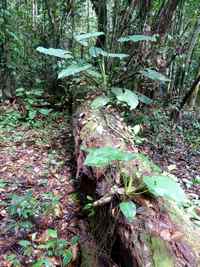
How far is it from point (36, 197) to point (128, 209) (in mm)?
1195

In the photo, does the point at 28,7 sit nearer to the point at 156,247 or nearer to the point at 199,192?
the point at 199,192

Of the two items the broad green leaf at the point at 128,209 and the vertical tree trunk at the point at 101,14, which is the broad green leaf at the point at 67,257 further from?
the vertical tree trunk at the point at 101,14

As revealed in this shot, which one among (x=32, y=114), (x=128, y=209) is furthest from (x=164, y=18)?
(x=128, y=209)

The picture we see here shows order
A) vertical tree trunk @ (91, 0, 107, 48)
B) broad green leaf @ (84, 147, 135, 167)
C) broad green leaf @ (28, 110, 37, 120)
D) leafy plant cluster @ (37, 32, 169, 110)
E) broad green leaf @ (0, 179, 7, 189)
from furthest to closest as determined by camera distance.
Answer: vertical tree trunk @ (91, 0, 107, 48) < broad green leaf @ (28, 110, 37, 120) < leafy plant cluster @ (37, 32, 169, 110) < broad green leaf @ (0, 179, 7, 189) < broad green leaf @ (84, 147, 135, 167)

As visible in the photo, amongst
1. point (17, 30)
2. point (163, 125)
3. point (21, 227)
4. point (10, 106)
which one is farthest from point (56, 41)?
point (21, 227)

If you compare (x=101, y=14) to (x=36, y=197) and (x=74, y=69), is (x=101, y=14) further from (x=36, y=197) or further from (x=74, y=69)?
(x=36, y=197)

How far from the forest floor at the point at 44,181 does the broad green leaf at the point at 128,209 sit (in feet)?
1.96

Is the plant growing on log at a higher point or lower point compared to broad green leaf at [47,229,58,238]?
higher

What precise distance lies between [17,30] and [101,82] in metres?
1.85

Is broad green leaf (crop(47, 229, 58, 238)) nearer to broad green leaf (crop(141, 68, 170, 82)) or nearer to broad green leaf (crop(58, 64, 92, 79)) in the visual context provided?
broad green leaf (crop(58, 64, 92, 79))

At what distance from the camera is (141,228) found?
5.28 ft

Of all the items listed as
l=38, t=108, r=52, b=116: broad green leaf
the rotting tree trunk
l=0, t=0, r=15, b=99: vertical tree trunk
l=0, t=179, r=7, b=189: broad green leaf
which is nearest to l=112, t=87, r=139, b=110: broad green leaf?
the rotting tree trunk

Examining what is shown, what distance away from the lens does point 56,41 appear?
4.94m

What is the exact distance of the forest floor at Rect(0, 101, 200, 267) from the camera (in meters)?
2.04
